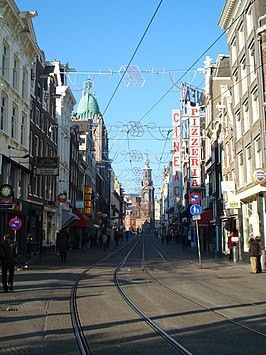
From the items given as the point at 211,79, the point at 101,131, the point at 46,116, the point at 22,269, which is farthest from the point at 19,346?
the point at 101,131

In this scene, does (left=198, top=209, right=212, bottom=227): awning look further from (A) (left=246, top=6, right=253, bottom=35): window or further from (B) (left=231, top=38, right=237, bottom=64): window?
(A) (left=246, top=6, right=253, bottom=35): window

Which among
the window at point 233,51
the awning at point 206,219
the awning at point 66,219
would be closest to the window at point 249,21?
the window at point 233,51

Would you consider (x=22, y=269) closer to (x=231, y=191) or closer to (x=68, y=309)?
(x=68, y=309)

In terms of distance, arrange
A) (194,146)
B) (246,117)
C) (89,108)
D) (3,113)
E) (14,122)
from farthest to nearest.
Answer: (89,108) < (194,146) < (14,122) < (246,117) < (3,113)

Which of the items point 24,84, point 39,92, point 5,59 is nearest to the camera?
point 5,59

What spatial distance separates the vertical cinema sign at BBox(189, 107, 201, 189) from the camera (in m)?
41.3

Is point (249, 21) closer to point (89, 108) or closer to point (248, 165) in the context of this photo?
point (248, 165)

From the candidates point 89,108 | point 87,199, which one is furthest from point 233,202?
point 89,108

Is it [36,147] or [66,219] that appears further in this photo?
[66,219]

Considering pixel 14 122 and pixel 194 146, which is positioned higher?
pixel 194 146

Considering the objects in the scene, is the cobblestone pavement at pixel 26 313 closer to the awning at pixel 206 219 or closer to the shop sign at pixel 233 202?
the shop sign at pixel 233 202

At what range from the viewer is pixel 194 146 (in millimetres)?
44219

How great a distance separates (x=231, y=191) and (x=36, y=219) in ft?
51.6

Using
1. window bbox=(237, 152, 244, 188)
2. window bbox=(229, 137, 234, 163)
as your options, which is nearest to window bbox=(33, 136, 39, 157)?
window bbox=(229, 137, 234, 163)
